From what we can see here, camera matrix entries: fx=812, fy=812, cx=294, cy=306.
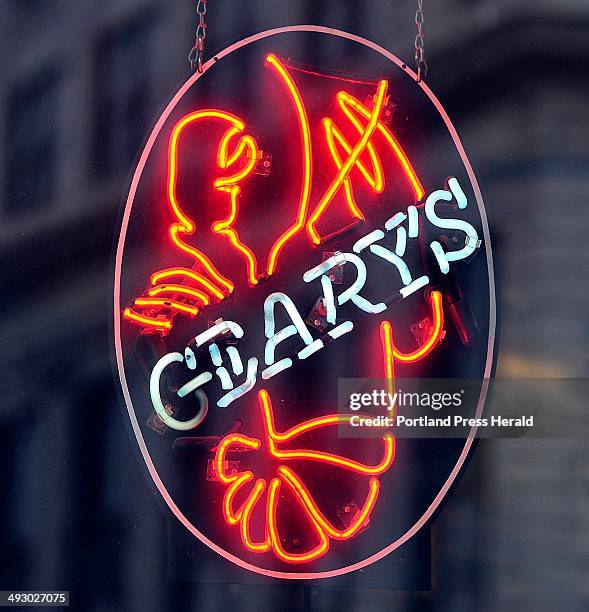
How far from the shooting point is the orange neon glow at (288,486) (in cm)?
360

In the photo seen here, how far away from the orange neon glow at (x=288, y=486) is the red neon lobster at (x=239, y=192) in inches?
22.4

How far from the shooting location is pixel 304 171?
3752 mm

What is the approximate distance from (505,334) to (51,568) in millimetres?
2439

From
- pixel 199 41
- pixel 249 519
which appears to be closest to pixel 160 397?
pixel 249 519

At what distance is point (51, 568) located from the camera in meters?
3.90

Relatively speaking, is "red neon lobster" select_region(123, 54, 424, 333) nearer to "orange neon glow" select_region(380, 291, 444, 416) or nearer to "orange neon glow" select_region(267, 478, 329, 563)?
"orange neon glow" select_region(380, 291, 444, 416)

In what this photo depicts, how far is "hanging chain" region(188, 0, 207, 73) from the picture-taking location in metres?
3.93

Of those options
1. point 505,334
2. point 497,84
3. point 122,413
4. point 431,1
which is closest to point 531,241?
point 505,334

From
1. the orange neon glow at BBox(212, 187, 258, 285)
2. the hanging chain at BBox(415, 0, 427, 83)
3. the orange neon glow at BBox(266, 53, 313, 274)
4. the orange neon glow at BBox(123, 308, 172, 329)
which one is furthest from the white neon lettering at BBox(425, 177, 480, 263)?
the orange neon glow at BBox(123, 308, 172, 329)

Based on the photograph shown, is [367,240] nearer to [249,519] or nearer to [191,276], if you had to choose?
[191,276]

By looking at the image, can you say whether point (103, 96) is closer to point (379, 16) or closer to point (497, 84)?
point (379, 16)

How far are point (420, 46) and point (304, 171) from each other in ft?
2.89

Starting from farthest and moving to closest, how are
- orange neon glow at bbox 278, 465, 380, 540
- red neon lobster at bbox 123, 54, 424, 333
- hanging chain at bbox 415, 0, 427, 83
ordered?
hanging chain at bbox 415, 0, 427, 83, red neon lobster at bbox 123, 54, 424, 333, orange neon glow at bbox 278, 465, 380, 540

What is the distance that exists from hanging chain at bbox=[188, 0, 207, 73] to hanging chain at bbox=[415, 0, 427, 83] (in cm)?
104
